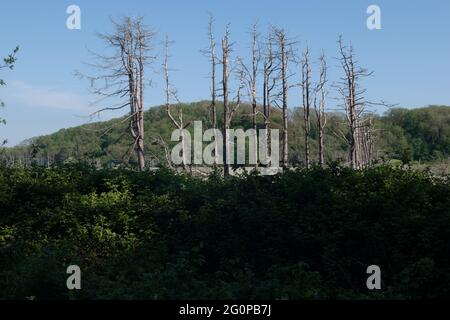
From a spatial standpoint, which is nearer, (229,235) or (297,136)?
(229,235)

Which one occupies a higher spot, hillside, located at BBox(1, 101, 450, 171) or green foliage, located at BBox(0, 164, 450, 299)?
hillside, located at BBox(1, 101, 450, 171)

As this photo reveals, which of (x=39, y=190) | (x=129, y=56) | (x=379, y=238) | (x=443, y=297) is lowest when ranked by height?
(x=443, y=297)

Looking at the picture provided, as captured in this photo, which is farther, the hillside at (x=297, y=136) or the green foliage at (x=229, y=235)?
the hillside at (x=297, y=136)

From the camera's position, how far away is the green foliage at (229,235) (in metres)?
8.15

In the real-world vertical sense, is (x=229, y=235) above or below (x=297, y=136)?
below

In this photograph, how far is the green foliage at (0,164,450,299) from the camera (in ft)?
26.7

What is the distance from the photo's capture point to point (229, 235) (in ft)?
35.5

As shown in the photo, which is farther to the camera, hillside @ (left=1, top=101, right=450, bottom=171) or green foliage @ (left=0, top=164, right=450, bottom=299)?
hillside @ (left=1, top=101, right=450, bottom=171)

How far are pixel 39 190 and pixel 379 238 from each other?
8507 mm

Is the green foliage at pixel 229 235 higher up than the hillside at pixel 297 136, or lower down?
lower down

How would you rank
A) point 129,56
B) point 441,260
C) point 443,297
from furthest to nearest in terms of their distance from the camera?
point 129,56
point 441,260
point 443,297
